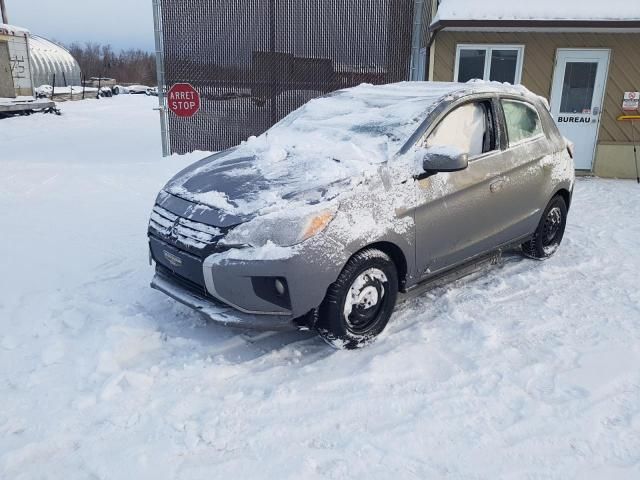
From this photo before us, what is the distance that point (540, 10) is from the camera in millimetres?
9148

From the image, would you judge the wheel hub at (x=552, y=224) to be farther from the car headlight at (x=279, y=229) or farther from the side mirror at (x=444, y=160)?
the car headlight at (x=279, y=229)

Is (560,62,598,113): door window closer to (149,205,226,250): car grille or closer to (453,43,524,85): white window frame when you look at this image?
(453,43,524,85): white window frame

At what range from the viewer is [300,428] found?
9.50 ft

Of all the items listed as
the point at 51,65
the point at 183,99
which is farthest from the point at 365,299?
the point at 51,65

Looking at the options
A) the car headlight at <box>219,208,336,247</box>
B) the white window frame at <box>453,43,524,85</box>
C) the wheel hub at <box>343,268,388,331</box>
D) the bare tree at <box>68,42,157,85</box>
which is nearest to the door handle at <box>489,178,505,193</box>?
the wheel hub at <box>343,268,388,331</box>

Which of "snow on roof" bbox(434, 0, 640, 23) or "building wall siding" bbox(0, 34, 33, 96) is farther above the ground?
"snow on roof" bbox(434, 0, 640, 23)

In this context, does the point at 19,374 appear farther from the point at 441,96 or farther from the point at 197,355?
the point at 441,96

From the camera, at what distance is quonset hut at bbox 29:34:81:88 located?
36.2 metres

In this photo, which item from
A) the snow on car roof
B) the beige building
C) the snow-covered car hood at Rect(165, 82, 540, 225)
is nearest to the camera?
the snow-covered car hood at Rect(165, 82, 540, 225)

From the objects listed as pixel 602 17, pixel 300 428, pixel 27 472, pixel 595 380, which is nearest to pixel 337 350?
pixel 300 428

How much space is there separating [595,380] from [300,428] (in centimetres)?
185

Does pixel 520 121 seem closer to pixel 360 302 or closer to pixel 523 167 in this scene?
pixel 523 167

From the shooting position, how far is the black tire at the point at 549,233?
208 inches

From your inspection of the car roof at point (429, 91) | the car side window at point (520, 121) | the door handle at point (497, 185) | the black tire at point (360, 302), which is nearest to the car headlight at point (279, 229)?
the black tire at point (360, 302)
